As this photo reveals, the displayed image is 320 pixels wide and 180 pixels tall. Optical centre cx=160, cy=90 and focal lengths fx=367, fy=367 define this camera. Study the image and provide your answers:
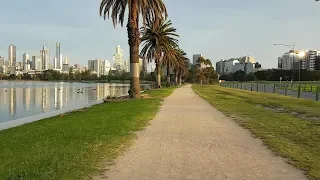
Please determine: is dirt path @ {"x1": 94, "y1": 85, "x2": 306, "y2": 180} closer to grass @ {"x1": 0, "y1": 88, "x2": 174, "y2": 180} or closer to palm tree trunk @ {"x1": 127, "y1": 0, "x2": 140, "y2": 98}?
grass @ {"x1": 0, "y1": 88, "x2": 174, "y2": 180}

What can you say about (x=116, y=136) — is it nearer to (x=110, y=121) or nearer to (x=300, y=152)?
(x=110, y=121)

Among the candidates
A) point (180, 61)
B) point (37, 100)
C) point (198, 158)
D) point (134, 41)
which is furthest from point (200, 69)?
point (198, 158)

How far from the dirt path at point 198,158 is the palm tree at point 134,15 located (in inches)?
624

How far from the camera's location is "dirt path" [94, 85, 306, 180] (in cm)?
605

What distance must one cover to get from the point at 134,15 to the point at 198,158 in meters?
20.2

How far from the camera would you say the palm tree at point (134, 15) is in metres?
26.3

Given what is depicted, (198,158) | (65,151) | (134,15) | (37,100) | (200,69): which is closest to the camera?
(198,158)

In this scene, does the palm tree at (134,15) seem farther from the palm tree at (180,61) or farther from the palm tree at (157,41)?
the palm tree at (180,61)

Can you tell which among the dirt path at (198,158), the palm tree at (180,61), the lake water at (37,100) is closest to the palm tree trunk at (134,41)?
the lake water at (37,100)

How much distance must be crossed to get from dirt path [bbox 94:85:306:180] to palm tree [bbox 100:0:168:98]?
15.8 meters

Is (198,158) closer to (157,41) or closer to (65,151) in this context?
(65,151)

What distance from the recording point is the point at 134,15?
26266 millimetres

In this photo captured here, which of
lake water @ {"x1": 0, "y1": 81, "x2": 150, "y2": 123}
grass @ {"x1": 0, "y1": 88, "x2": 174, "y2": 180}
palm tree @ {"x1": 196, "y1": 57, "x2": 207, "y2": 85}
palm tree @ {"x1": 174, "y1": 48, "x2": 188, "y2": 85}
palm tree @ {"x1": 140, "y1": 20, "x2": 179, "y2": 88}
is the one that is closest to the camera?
grass @ {"x1": 0, "y1": 88, "x2": 174, "y2": 180}

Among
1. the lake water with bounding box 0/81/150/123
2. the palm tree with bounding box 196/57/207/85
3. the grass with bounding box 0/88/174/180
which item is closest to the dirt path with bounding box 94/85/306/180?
the grass with bounding box 0/88/174/180
